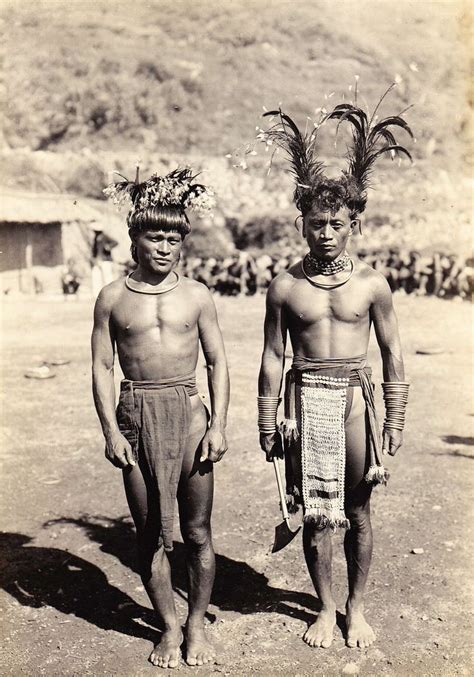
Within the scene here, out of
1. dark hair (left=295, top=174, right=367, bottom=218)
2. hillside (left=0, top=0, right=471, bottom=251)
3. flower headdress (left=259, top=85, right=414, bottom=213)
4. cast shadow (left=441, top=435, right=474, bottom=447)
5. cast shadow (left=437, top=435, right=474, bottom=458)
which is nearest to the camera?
dark hair (left=295, top=174, right=367, bottom=218)

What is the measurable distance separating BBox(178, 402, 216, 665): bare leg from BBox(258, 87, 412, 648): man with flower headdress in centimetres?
39

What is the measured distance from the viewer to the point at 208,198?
3.31 m

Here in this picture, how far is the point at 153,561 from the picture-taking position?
3414mm

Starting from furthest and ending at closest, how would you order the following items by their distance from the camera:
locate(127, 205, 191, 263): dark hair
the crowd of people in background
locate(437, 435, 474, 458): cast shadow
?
1. the crowd of people in background
2. locate(437, 435, 474, 458): cast shadow
3. locate(127, 205, 191, 263): dark hair

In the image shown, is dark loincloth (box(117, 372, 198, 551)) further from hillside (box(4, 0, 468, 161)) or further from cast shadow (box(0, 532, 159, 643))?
hillside (box(4, 0, 468, 161))

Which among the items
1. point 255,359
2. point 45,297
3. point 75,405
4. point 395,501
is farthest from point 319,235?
point 45,297

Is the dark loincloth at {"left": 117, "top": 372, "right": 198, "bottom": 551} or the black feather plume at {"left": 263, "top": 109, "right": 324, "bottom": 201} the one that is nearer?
the dark loincloth at {"left": 117, "top": 372, "right": 198, "bottom": 551}

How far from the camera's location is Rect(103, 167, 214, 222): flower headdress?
10.5ft

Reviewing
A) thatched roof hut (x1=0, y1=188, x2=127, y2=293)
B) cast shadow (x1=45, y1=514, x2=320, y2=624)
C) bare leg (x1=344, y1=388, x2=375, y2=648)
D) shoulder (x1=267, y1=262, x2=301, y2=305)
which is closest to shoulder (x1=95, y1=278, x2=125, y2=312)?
shoulder (x1=267, y1=262, x2=301, y2=305)


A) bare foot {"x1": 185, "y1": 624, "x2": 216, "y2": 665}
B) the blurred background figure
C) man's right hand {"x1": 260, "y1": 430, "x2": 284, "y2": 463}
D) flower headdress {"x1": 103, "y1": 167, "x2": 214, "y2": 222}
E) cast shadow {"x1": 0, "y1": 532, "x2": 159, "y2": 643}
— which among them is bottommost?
the blurred background figure

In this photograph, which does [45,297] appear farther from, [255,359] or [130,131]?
[130,131]

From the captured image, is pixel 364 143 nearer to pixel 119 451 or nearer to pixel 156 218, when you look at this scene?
pixel 156 218

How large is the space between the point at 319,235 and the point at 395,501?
286cm

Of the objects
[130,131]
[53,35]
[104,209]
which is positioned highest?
[53,35]
